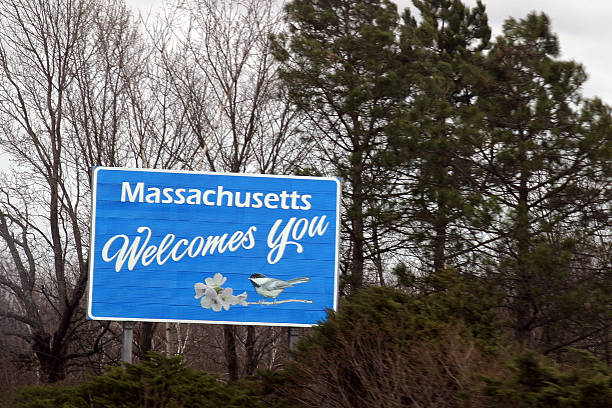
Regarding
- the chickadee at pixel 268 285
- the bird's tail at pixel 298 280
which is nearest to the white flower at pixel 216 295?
the chickadee at pixel 268 285

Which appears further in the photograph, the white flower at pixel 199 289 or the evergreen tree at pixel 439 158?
the evergreen tree at pixel 439 158

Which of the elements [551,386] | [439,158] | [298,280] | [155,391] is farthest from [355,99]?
[551,386]

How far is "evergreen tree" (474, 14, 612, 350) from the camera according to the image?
1375cm

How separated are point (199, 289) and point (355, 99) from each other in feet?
23.1

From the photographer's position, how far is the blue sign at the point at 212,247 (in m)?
12.9

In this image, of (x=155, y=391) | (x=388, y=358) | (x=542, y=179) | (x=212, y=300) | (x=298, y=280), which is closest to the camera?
(x=388, y=358)

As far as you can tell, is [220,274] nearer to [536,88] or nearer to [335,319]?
[335,319]

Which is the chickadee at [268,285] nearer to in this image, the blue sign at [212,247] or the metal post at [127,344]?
the blue sign at [212,247]

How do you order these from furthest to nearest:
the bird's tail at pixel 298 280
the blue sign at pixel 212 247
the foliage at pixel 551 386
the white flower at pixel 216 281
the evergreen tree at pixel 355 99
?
1. the evergreen tree at pixel 355 99
2. the bird's tail at pixel 298 280
3. the white flower at pixel 216 281
4. the blue sign at pixel 212 247
5. the foliage at pixel 551 386

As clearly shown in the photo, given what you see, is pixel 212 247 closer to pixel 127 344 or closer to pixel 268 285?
pixel 268 285

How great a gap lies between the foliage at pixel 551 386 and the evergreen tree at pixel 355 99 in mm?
11365

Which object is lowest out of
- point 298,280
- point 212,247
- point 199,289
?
point 199,289

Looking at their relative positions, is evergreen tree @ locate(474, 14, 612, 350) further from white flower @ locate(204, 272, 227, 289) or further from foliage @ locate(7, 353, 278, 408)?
foliage @ locate(7, 353, 278, 408)

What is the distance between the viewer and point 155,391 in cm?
880
